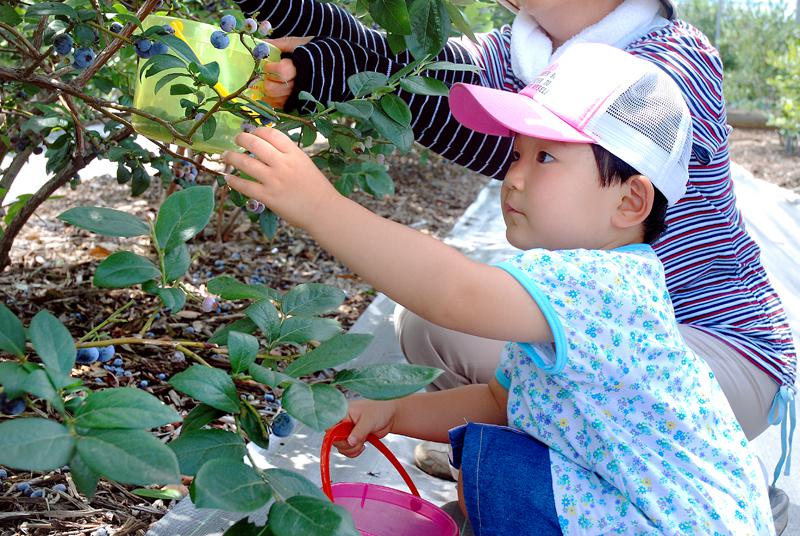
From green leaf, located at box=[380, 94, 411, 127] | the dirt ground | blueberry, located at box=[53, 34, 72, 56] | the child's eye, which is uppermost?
blueberry, located at box=[53, 34, 72, 56]

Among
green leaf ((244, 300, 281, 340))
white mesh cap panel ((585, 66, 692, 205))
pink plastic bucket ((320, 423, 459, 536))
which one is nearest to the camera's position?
green leaf ((244, 300, 281, 340))

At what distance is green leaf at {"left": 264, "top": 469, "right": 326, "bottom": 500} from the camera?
2.59 feet

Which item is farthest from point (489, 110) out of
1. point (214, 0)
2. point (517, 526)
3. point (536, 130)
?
point (214, 0)

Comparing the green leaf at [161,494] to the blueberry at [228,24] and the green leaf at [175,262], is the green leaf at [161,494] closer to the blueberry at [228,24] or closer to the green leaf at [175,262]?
the green leaf at [175,262]

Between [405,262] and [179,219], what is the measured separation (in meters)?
0.30

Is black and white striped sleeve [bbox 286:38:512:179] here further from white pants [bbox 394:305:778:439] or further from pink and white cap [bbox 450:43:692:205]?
white pants [bbox 394:305:778:439]

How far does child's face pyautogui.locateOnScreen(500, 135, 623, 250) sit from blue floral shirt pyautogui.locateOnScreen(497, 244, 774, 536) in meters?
0.06

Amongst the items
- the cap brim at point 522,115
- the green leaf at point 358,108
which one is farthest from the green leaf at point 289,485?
the cap brim at point 522,115

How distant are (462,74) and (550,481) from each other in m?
0.93

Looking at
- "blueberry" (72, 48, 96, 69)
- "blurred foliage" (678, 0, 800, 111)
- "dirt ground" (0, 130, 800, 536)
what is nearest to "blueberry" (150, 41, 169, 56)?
"blueberry" (72, 48, 96, 69)

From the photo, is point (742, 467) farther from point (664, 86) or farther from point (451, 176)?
point (451, 176)

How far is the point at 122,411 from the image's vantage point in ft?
2.31

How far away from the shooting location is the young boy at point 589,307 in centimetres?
115

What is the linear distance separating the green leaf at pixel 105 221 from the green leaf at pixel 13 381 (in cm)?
22
